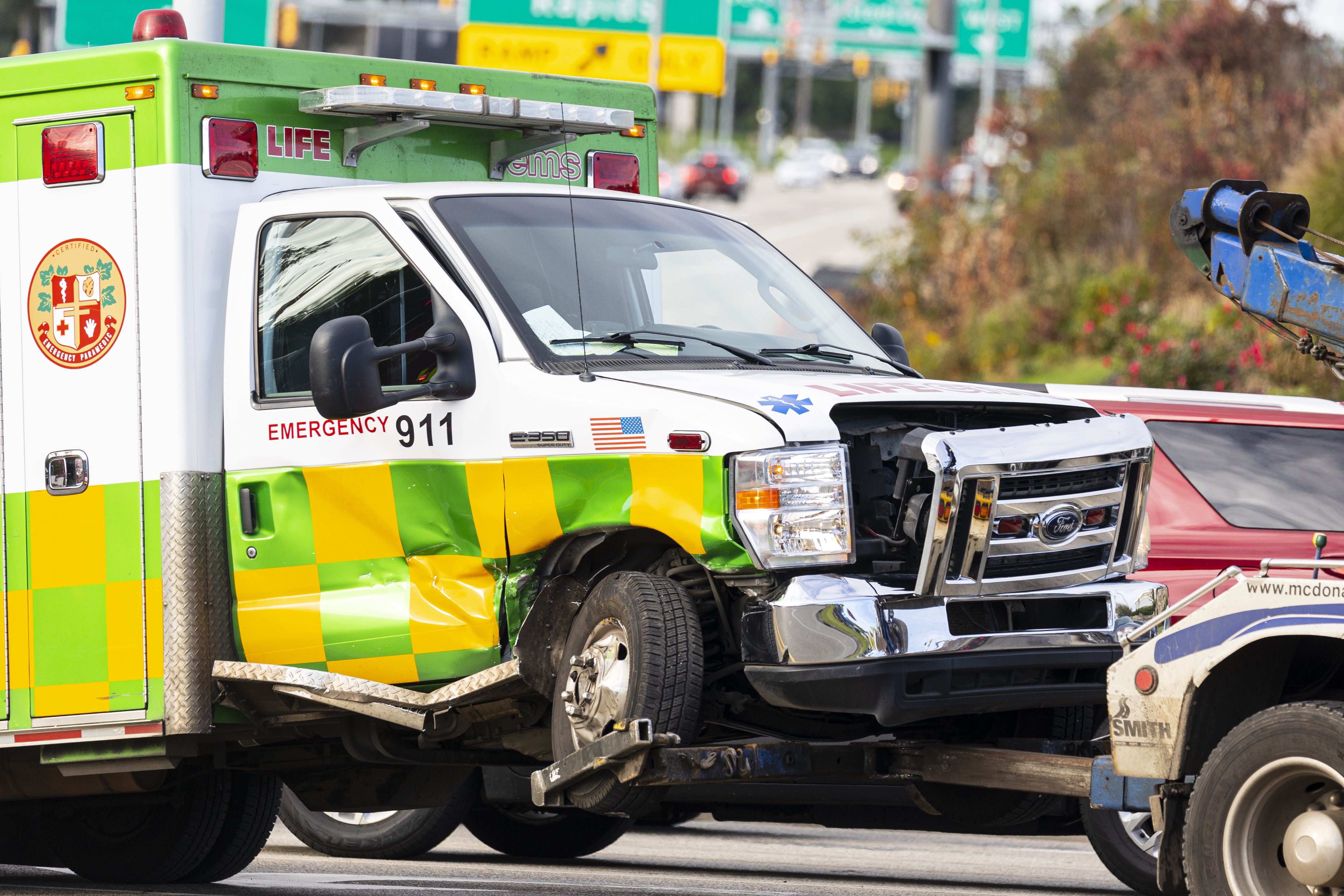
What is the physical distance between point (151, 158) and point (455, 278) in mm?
1292

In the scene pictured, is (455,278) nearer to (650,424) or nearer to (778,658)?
(650,424)

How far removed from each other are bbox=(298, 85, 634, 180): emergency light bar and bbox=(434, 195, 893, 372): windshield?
22.7 inches

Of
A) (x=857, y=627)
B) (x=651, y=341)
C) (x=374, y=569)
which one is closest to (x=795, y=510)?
(x=857, y=627)

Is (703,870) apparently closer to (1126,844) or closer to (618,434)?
(1126,844)

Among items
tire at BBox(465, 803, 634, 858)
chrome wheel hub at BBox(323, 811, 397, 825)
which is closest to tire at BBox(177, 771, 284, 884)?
chrome wheel hub at BBox(323, 811, 397, 825)

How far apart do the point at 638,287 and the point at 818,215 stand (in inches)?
2114

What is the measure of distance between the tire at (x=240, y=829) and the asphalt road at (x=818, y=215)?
24.2m

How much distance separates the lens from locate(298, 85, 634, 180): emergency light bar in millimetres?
6988

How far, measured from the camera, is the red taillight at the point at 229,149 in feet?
22.5

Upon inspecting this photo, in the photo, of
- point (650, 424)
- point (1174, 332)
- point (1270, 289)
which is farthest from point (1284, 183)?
point (650, 424)

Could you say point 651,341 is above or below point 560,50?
below

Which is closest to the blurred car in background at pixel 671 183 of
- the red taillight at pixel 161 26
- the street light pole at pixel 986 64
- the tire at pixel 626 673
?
the street light pole at pixel 986 64

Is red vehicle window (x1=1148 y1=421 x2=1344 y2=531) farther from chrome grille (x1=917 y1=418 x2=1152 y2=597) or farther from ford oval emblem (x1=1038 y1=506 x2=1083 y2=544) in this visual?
ford oval emblem (x1=1038 y1=506 x2=1083 y2=544)

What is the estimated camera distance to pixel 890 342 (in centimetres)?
742
